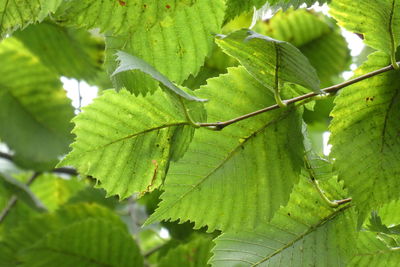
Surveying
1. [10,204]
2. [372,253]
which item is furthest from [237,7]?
[10,204]

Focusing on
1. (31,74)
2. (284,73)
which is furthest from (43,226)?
(284,73)

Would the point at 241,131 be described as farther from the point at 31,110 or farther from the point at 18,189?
the point at 18,189

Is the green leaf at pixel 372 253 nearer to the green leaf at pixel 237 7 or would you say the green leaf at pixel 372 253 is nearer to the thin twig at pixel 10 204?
the green leaf at pixel 237 7

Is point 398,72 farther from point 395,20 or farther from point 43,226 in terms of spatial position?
point 43,226

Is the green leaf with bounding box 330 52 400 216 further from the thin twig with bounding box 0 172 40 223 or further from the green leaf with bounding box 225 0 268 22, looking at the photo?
the thin twig with bounding box 0 172 40 223

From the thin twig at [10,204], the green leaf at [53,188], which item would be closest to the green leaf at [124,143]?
the thin twig at [10,204]

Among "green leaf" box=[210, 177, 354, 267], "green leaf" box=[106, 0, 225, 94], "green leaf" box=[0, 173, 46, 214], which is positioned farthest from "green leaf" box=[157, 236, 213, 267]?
"green leaf" box=[106, 0, 225, 94]
